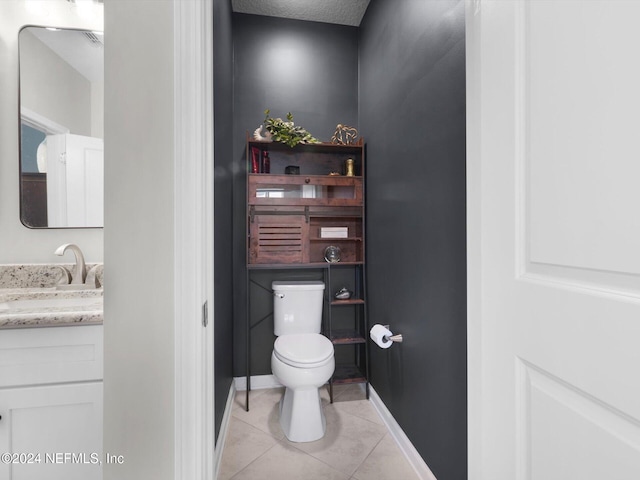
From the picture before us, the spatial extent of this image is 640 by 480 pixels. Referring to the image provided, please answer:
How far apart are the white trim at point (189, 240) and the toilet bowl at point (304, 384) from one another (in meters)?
0.87

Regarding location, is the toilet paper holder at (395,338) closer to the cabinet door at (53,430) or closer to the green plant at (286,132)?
the cabinet door at (53,430)

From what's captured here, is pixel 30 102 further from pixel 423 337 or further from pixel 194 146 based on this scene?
pixel 423 337

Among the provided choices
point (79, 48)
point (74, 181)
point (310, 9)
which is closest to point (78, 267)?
point (74, 181)

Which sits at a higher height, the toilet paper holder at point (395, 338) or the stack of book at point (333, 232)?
the stack of book at point (333, 232)

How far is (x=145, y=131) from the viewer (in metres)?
0.79

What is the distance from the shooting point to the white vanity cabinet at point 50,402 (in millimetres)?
989

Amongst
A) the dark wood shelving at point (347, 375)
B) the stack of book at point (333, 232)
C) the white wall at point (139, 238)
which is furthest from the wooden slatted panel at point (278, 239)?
the white wall at point (139, 238)

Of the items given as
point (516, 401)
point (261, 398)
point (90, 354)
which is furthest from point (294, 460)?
point (516, 401)

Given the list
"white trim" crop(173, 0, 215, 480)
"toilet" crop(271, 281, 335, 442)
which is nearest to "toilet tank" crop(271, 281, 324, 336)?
"toilet" crop(271, 281, 335, 442)

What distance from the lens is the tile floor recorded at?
4.90 feet

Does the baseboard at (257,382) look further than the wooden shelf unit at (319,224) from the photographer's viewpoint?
Yes

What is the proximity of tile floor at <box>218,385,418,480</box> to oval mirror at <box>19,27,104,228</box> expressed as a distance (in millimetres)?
1373

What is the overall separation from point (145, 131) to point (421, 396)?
1.48 meters

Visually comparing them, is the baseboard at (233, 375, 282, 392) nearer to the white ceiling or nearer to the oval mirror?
the oval mirror
